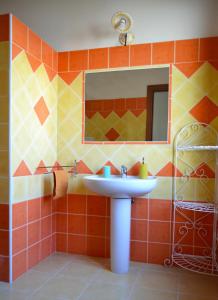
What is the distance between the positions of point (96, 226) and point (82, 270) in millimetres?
420

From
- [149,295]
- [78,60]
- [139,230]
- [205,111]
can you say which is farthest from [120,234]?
[78,60]

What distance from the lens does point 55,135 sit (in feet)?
8.53

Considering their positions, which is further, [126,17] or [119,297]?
[126,17]

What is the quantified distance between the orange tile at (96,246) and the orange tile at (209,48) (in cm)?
190

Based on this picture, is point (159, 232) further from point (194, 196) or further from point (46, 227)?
point (46, 227)

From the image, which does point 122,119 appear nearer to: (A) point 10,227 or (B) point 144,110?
(B) point 144,110

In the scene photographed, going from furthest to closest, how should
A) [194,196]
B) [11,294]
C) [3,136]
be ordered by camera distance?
[194,196]
[3,136]
[11,294]

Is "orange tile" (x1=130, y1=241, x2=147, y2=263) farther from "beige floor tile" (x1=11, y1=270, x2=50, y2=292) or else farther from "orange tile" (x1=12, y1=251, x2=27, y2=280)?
"orange tile" (x1=12, y1=251, x2=27, y2=280)

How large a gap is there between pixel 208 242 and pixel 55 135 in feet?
5.63

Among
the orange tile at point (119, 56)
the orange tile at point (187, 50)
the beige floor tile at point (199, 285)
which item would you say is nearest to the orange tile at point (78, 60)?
the orange tile at point (119, 56)

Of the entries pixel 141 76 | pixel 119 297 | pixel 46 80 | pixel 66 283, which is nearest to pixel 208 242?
pixel 119 297

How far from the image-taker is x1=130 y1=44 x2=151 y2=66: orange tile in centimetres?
238

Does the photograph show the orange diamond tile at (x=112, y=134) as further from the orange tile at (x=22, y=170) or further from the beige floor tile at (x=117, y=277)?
the beige floor tile at (x=117, y=277)

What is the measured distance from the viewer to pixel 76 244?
2568 mm
